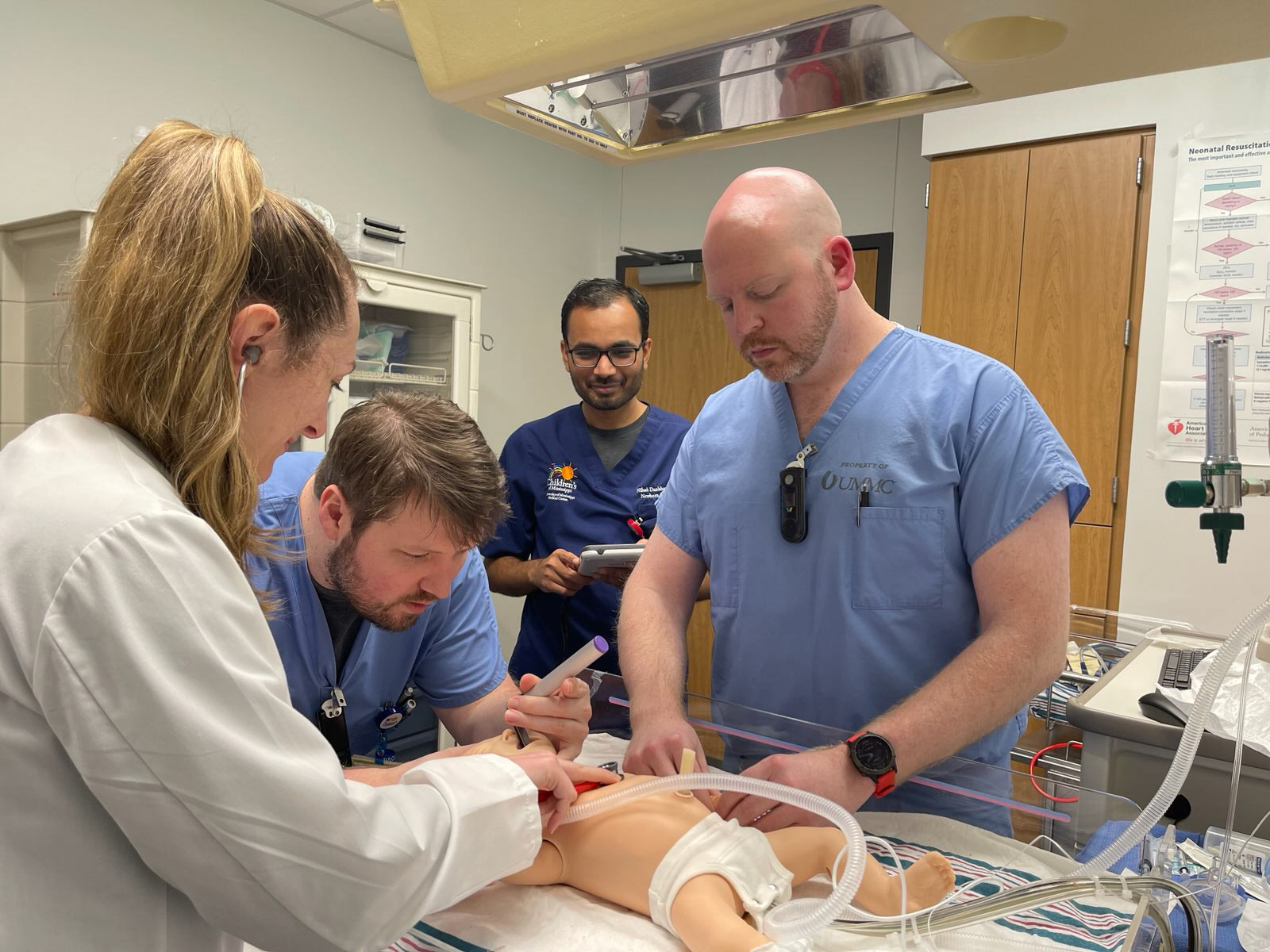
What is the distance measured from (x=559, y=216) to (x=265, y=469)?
4141 mm

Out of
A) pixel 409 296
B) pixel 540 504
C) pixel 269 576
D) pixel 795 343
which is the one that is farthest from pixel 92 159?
pixel 795 343

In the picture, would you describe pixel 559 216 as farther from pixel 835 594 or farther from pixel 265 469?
pixel 265 469

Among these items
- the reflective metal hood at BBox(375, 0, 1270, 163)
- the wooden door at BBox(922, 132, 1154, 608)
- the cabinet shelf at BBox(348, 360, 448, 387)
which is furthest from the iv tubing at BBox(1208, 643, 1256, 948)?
the cabinet shelf at BBox(348, 360, 448, 387)

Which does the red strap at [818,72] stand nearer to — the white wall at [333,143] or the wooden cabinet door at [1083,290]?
the white wall at [333,143]

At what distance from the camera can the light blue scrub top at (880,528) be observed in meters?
1.50

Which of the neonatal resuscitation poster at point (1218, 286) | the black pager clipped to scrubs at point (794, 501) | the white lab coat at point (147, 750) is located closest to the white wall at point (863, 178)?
the neonatal resuscitation poster at point (1218, 286)

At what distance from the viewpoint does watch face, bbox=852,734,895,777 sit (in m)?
1.29

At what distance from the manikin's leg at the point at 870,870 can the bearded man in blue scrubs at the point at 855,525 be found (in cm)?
19

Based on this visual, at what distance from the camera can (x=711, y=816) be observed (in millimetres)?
1282

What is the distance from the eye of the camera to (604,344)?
2.70 meters

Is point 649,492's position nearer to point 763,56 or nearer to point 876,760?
point 876,760

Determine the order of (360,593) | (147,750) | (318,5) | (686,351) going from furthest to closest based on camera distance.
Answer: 1. (686,351)
2. (318,5)
3. (360,593)
4. (147,750)

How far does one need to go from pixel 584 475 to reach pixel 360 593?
4.00ft

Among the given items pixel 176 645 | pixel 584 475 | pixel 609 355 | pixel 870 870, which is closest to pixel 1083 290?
pixel 609 355
